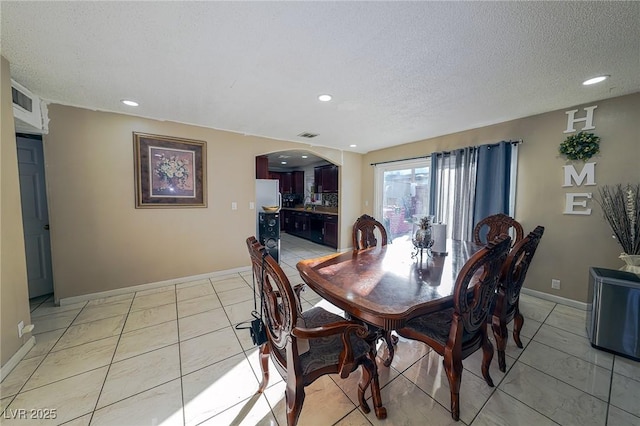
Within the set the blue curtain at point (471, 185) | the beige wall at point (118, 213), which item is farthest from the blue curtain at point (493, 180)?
the beige wall at point (118, 213)

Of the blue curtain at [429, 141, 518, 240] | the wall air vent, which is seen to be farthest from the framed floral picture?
the blue curtain at [429, 141, 518, 240]

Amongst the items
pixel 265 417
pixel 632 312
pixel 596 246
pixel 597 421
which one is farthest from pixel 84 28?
pixel 596 246

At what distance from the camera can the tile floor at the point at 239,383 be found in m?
1.36

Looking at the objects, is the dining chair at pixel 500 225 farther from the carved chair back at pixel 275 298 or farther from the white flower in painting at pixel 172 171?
the white flower in painting at pixel 172 171

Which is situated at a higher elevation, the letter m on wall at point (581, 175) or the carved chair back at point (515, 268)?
the letter m on wall at point (581, 175)

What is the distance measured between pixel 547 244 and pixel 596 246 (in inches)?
15.2

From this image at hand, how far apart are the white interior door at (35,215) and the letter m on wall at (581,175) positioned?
20.5 ft

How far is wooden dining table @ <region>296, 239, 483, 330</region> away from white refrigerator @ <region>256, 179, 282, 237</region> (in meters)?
2.52

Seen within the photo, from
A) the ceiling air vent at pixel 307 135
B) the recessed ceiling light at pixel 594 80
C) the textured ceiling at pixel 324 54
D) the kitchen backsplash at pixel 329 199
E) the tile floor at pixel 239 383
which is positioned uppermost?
the ceiling air vent at pixel 307 135

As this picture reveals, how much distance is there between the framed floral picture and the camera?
301 cm

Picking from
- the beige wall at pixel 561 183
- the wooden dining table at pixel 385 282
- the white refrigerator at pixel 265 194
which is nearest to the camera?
the wooden dining table at pixel 385 282

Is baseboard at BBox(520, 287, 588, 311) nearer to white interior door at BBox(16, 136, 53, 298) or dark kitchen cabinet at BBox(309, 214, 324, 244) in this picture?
dark kitchen cabinet at BBox(309, 214, 324, 244)

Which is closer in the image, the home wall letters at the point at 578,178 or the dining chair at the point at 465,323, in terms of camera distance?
the dining chair at the point at 465,323

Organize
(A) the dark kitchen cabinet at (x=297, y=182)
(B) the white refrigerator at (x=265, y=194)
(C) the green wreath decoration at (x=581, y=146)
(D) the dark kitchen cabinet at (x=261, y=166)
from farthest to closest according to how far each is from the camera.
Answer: (A) the dark kitchen cabinet at (x=297, y=182) < (D) the dark kitchen cabinet at (x=261, y=166) < (B) the white refrigerator at (x=265, y=194) < (C) the green wreath decoration at (x=581, y=146)
